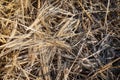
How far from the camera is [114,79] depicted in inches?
63.3

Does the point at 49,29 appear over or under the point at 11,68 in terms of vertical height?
over

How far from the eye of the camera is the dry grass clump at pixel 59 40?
1616mm

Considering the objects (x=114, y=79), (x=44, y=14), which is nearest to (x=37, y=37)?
(x=44, y=14)

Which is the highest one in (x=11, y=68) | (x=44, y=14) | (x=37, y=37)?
(x=44, y=14)

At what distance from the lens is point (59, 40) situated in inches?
66.9

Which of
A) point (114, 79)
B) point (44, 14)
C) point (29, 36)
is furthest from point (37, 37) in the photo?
point (114, 79)

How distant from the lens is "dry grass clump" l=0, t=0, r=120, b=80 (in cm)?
162

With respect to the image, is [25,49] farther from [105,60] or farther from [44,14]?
[105,60]

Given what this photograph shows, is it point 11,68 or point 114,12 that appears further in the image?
point 114,12

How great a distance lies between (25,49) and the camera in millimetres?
1667

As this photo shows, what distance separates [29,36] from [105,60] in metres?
0.48

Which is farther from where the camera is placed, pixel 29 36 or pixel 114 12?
pixel 114 12

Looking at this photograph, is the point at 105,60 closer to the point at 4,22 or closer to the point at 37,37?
the point at 37,37

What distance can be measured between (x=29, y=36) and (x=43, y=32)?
3.6 inches
